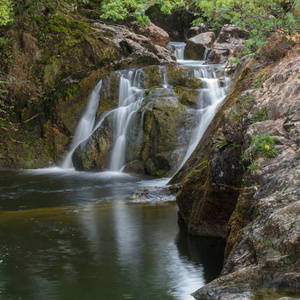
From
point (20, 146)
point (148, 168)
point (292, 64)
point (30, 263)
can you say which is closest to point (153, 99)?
point (148, 168)

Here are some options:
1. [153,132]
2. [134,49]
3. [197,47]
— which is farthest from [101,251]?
[197,47]

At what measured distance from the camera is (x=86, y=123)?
61.4ft

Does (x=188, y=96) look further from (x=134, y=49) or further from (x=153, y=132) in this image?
(x=134, y=49)

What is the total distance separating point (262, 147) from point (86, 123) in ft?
45.4

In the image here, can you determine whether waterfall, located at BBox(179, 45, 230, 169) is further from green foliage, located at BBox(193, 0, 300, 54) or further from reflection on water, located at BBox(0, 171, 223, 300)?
green foliage, located at BBox(193, 0, 300, 54)

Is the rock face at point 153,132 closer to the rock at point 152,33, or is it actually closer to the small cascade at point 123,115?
the small cascade at point 123,115

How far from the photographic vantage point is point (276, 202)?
4.59 m

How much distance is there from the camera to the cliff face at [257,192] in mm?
4137

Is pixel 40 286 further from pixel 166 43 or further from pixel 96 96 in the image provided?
pixel 166 43

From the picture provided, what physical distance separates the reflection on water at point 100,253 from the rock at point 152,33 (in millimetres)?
13722

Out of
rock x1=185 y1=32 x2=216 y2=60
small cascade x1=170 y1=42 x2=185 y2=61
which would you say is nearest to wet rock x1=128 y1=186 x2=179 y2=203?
rock x1=185 y1=32 x2=216 y2=60

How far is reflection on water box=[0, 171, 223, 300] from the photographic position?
562 cm

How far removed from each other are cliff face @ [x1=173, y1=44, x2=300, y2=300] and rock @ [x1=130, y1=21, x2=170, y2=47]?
1484 cm

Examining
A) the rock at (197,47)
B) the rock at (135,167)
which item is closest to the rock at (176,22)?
the rock at (197,47)
